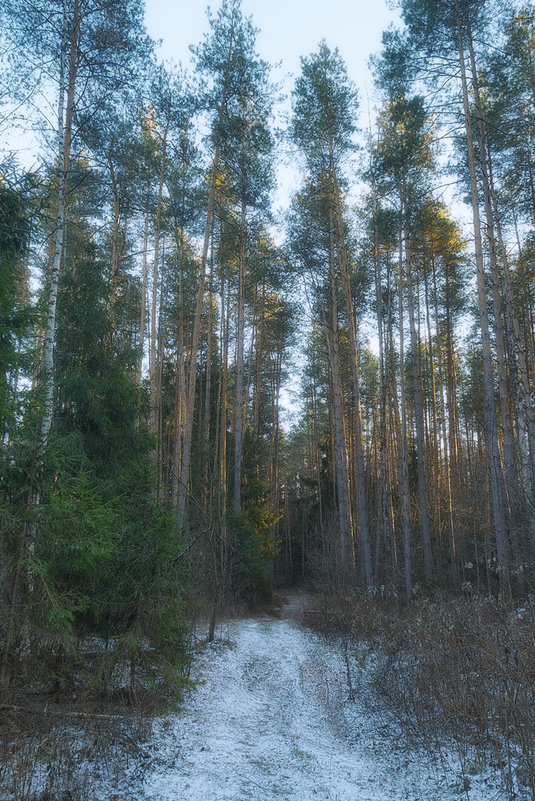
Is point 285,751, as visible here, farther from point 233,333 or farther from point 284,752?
point 233,333

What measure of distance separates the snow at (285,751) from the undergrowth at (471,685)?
0.73ft

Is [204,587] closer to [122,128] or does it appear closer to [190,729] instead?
[190,729]

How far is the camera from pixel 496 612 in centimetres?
572

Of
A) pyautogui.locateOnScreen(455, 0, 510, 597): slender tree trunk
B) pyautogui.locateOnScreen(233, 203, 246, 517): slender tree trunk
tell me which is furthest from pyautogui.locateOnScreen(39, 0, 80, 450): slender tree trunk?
pyautogui.locateOnScreen(233, 203, 246, 517): slender tree trunk

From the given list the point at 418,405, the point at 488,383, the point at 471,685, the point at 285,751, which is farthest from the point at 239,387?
the point at 471,685

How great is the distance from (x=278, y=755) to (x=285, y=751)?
0.12 meters

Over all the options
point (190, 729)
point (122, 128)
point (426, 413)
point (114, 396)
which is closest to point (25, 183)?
point (114, 396)

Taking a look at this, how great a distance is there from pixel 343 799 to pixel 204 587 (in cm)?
560

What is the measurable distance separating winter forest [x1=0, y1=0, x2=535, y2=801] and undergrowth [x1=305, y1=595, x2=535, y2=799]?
0.04 m

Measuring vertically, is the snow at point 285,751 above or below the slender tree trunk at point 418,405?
below

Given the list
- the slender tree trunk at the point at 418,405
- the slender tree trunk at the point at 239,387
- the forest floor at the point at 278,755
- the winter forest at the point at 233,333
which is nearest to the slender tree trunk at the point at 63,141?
the winter forest at the point at 233,333

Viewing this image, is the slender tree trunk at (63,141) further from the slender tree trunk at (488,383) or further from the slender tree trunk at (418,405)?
the slender tree trunk at (418,405)

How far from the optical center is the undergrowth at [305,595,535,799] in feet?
12.4

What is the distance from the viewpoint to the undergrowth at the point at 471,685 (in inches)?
148
